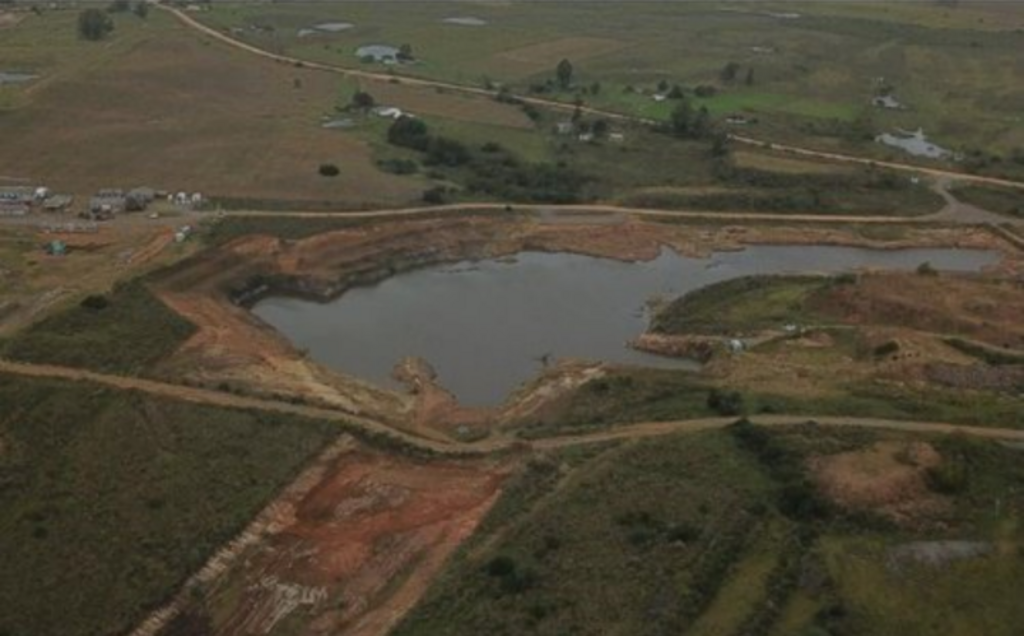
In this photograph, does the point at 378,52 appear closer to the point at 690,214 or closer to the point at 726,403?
the point at 690,214

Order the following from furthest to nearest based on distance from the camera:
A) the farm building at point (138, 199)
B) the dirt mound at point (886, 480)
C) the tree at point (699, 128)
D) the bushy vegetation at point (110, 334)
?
the tree at point (699, 128)
the farm building at point (138, 199)
the bushy vegetation at point (110, 334)
the dirt mound at point (886, 480)

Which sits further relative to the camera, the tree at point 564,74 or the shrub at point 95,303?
the tree at point 564,74

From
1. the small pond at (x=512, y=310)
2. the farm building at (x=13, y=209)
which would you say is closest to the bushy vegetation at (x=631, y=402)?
the small pond at (x=512, y=310)

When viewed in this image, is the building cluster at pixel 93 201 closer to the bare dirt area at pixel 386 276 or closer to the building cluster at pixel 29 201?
the building cluster at pixel 29 201

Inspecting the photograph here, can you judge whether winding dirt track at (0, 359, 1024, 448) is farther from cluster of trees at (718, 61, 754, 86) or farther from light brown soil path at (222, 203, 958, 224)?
cluster of trees at (718, 61, 754, 86)

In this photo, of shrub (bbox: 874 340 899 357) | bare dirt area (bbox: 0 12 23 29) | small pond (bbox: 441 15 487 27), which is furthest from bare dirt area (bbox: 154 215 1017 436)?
bare dirt area (bbox: 0 12 23 29)

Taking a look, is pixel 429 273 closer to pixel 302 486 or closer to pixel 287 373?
pixel 287 373

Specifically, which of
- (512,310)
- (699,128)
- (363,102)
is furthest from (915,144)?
(512,310)
